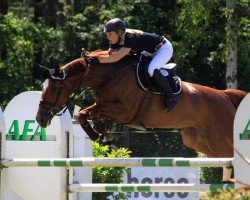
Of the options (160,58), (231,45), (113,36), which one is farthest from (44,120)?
(231,45)

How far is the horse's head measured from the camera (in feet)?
24.1

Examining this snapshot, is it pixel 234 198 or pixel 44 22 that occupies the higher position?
pixel 44 22

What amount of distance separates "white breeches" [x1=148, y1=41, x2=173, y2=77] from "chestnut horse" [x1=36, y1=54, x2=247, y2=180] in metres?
0.18

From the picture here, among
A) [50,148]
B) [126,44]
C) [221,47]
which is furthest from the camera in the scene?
[221,47]

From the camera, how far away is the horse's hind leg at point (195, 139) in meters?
8.27

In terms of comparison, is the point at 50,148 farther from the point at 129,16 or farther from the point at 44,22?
the point at 44,22

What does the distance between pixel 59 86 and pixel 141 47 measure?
88 cm

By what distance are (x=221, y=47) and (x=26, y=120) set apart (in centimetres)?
952

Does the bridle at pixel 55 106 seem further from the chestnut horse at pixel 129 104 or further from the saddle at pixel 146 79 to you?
the saddle at pixel 146 79

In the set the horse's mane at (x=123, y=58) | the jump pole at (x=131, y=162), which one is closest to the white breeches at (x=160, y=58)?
the horse's mane at (x=123, y=58)

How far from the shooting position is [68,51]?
19203mm

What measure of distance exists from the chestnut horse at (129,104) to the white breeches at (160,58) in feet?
0.60

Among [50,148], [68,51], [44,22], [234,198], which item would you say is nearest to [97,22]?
[68,51]

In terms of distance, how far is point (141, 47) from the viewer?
7809 mm
